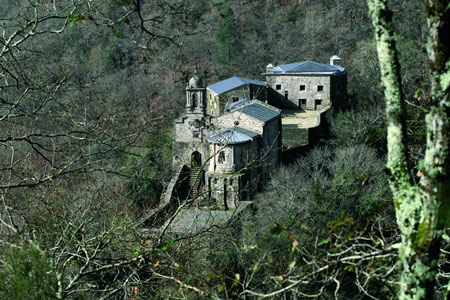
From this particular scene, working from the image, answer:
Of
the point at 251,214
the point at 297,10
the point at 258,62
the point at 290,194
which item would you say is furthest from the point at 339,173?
the point at 297,10

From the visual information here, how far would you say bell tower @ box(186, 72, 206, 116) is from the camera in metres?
23.6

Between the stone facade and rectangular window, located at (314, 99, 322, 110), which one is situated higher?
rectangular window, located at (314, 99, 322, 110)

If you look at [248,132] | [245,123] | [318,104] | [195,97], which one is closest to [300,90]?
[318,104]

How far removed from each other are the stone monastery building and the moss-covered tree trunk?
445 inches

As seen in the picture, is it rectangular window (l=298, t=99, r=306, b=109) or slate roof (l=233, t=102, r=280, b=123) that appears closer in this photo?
slate roof (l=233, t=102, r=280, b=123)

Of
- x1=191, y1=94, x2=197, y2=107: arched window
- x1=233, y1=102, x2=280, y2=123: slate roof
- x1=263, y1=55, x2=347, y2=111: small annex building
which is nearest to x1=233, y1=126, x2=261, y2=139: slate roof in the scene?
x1=233, y1=102, x2=280, y2=123: slate roof

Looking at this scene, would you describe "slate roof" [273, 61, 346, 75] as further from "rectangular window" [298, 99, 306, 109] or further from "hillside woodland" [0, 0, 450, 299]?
"hillside woodland" [0, 0, 450, 299]

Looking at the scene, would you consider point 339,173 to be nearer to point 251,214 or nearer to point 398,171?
point 251,214

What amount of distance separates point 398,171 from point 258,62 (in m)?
41.5

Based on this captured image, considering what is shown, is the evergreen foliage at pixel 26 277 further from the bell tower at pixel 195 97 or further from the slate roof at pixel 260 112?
the bell tower at pixel 195 97

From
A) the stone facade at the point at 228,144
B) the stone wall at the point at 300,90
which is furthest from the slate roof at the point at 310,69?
the stone facade at the point at 228,144

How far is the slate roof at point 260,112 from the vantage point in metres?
22.6

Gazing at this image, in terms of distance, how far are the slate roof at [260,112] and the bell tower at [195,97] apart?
173 cm

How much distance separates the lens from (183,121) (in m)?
24.2
